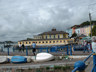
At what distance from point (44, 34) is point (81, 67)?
61.3 meters

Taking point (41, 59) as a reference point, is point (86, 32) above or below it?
above

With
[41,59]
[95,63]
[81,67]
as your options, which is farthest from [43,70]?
[81,67]

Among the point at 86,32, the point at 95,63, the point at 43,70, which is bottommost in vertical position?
the point at 43,70

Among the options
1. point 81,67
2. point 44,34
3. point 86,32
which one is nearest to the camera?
point 81,67

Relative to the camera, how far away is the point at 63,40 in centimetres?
5384

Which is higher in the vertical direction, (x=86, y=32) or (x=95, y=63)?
(x=86, y=32)

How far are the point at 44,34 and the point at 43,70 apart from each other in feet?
177

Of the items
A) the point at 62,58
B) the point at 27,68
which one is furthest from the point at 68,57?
the point at 27,68

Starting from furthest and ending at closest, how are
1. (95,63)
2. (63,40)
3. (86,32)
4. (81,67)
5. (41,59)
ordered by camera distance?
(86,32) → (63,40) → (41,59) → (95,63) → (81,67)

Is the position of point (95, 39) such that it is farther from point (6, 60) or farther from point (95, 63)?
point (6, 60)

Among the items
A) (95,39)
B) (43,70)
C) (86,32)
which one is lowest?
(43,70)

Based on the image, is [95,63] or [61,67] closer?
[95,63]

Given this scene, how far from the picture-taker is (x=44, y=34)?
212ft

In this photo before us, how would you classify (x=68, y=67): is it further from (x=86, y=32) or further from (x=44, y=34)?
(x=86, y=32)
